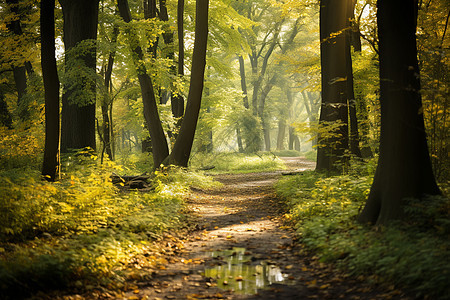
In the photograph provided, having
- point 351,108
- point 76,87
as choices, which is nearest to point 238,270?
point 351,108

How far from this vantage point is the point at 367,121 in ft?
40.0

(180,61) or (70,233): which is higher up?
(180,61)

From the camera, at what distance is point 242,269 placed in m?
5.18

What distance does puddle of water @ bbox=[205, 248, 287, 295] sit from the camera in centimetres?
455

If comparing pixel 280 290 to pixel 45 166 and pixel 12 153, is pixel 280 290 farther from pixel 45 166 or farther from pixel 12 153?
pixel 12 153

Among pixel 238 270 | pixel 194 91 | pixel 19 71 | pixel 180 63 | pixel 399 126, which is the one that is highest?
pixel 19 71

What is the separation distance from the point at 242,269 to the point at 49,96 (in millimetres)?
5974

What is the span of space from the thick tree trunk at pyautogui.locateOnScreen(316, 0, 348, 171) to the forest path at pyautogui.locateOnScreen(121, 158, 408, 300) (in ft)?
12.9

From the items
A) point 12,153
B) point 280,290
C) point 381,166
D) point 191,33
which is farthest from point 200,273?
point 191,33

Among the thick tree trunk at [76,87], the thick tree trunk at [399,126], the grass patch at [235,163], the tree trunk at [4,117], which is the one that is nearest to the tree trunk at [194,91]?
the thick tree trunk at [76,87]

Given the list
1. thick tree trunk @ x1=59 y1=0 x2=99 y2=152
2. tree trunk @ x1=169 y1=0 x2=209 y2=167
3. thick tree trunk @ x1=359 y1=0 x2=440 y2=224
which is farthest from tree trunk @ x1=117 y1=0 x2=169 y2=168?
thick tree trunk @ x1=359 y1=0 x2=440 y2=224

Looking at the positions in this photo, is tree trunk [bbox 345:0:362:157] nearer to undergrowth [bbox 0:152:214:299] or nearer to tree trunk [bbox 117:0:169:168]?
undergrowth [bbox 0:152:214:299]

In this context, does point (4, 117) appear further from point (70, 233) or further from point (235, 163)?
point (235, 163)

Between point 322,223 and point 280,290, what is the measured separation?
2424 millimetres
